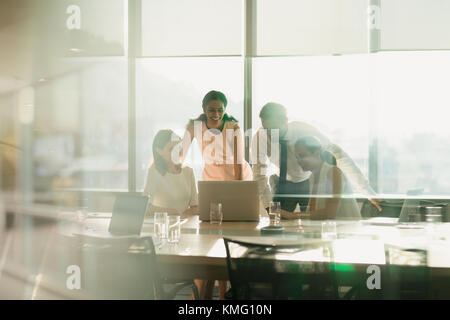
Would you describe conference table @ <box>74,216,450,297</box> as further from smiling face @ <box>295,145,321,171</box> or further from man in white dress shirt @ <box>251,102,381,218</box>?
man in white dress shirt @ <box>251,102,381,218</box>

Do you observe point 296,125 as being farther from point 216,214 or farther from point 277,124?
point 216,214

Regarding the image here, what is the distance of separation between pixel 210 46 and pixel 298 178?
192 centimetres

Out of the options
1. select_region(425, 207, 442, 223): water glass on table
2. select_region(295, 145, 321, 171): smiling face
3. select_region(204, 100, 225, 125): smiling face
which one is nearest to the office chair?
select_region(425, 207, 442, 223): water glass on table

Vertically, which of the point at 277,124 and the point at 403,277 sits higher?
the point at 277,124

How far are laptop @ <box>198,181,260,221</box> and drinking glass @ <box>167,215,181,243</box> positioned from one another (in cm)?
57

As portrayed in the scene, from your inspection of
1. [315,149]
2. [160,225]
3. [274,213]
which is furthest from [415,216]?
[160,225]

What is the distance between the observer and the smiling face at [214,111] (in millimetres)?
3906

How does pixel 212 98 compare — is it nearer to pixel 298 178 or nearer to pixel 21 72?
pixel 298 178

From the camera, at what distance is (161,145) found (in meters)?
3.39

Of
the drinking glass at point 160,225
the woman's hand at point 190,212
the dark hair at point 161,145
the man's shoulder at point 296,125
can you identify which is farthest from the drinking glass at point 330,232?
the man's shoulder at point 296,125

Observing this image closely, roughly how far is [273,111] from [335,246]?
2055 millimetres

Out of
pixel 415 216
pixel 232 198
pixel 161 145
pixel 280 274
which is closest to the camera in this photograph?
pixel 280 274

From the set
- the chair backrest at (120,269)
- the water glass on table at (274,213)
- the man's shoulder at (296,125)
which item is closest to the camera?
the chair backrest at (120,269)

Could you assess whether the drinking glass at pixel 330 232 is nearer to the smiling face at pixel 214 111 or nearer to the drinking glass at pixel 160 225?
the drinking glass at pixel 160 225
